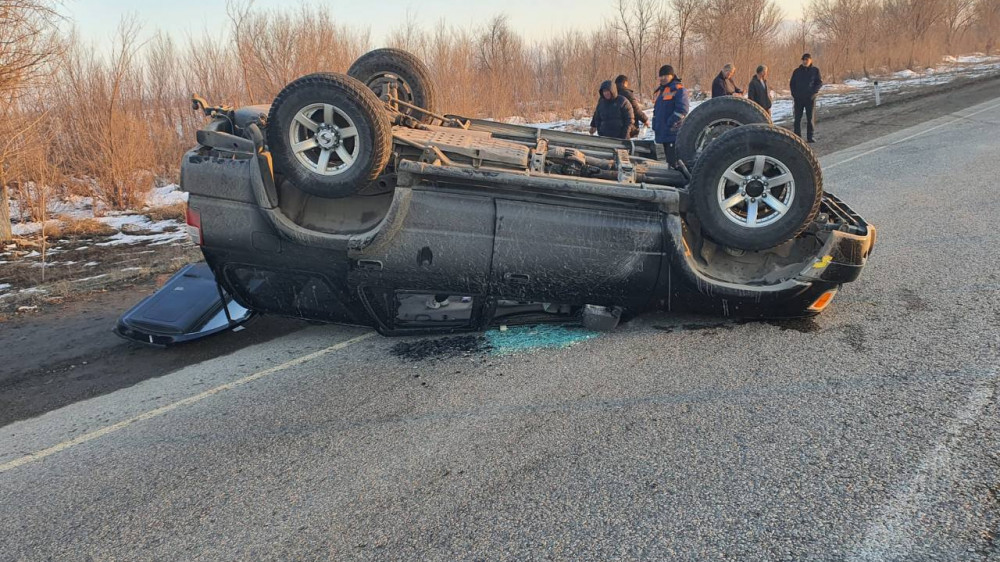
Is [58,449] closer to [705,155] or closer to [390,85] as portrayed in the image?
[390,85]

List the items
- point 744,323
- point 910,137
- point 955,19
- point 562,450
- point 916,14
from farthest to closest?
point 955,19 < point 916,14 < point 910,137 < point 744,323 < point 562,450

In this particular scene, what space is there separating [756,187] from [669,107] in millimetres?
4924

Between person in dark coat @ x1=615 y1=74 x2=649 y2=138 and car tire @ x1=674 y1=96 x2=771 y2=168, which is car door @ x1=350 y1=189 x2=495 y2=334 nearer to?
car tire @ x1=674 y1=96 x2=771 y2=168

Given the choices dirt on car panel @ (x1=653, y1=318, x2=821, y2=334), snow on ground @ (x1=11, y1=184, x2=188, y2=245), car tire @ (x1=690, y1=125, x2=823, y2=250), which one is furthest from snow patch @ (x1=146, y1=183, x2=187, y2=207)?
car tire @ (x1=690, y1=125, x2=823, y2=250)

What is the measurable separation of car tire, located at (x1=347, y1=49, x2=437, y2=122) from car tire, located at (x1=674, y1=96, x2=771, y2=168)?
2356mm

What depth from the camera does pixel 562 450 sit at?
3.33m

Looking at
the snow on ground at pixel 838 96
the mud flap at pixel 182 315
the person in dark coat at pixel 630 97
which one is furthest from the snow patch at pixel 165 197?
the person in dark coat at pixel 630 97

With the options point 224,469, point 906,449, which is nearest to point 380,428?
point 224,469

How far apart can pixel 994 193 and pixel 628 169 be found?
588 cm

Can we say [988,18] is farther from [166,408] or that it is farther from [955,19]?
[166,408]

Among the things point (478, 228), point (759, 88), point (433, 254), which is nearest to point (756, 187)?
point (478, 228)

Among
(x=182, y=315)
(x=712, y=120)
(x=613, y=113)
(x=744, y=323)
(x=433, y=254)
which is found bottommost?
(x=744, y=323)

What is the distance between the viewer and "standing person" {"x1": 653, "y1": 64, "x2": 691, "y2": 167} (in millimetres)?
8812

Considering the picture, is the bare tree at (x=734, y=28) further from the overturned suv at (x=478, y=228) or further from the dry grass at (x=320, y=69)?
the overturned suv at (x=478, y=228)
